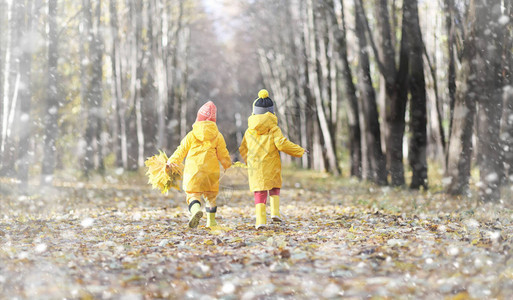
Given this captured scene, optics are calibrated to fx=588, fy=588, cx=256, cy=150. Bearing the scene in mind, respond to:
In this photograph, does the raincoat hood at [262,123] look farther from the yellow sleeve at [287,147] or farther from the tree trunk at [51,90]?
the tree trunk at [51,90]

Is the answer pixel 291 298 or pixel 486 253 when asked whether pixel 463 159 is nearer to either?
pixel 486 253

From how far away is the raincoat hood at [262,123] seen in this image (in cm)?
845

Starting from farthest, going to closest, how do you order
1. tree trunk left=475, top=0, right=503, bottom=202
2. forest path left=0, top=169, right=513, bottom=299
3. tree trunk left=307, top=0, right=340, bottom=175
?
tree trunk left=307, top=0, right=340, bottom=175, tree trunk left=475, top=0, right=503, bottom=202, forest path left=0, top=169, right=513, bottom=299

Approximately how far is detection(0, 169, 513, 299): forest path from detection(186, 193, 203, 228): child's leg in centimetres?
16

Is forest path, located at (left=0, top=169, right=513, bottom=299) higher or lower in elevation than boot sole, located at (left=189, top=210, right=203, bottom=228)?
lower

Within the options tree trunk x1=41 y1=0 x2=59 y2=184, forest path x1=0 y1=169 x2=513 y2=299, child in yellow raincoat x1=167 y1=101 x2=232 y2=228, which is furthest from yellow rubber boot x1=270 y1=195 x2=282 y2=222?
tree trunk x1=41 y1=0 x2=59 y2=184

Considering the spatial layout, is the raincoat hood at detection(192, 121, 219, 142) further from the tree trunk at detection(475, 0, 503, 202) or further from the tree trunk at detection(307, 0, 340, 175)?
the tree trunk at detection(307, 0, 340, 175)

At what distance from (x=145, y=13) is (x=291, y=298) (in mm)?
23294

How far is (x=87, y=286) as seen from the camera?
4969 millimetres

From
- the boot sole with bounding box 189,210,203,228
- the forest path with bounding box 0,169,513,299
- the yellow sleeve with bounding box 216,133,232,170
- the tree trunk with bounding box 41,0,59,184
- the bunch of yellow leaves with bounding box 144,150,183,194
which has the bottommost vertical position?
the forest path with bounding box 0,169,513,299

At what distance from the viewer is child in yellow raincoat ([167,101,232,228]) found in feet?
27.1

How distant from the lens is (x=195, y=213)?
816 cm

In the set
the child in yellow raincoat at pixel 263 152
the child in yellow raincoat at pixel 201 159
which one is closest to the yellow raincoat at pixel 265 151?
the child in yellow raincoat at pixel 263 152

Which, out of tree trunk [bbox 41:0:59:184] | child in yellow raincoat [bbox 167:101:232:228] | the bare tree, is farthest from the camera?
tree trunk [bbox 41:0:59:184]
